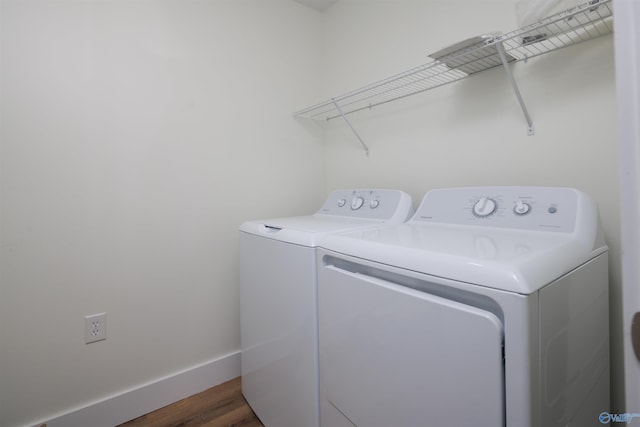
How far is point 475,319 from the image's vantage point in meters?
0.59

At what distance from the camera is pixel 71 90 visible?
4.17 ft

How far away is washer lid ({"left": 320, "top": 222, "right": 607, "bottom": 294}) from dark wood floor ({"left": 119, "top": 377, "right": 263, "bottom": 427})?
105 cm

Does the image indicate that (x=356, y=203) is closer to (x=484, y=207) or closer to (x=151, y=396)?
(x=484, y=207)

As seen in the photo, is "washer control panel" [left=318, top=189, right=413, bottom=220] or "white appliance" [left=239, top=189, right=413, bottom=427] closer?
"white appliance" [left=239, top=189, right=413, bottom=427]

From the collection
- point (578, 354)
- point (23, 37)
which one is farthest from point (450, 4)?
point (23, 37)

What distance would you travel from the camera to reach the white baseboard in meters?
1.31

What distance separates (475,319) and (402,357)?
0.75 ft

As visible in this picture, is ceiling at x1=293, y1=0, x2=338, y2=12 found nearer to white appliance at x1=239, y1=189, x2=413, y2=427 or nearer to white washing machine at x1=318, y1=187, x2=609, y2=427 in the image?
white appliance at x1=239, y1=189, x2=413, y2=427

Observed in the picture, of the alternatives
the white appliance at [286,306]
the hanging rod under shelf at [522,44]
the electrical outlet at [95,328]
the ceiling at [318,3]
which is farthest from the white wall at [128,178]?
the hanging rod under shelf at [522,44]

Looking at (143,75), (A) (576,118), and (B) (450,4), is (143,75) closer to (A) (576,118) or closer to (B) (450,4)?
(B) (450,4)

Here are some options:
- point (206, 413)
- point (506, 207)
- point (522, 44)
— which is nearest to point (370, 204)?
point (506, 207)

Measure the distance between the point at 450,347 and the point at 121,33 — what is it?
179 centimetres

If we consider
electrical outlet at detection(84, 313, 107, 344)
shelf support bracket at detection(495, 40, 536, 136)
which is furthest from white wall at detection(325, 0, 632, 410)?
electrical outlet at detection(84, 313, 107, 344)

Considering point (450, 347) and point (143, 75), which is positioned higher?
point (143, 75)
